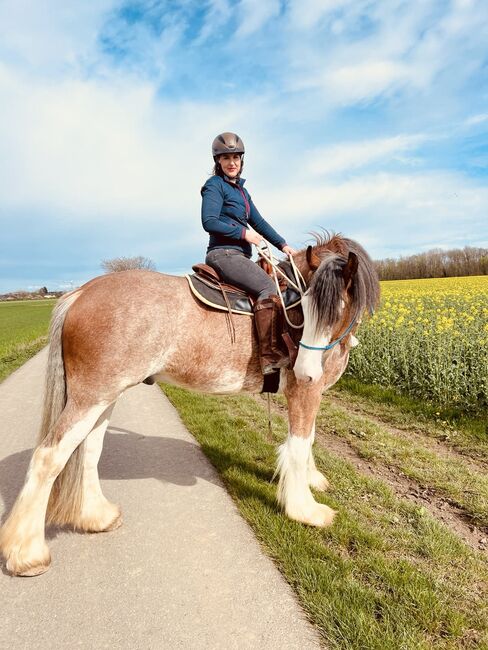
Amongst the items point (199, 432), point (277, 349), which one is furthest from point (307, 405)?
point (199, 432)

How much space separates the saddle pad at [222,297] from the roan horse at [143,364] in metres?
0.07

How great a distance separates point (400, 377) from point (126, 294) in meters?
6.38

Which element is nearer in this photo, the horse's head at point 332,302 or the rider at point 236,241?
the horse's head at point 332,302

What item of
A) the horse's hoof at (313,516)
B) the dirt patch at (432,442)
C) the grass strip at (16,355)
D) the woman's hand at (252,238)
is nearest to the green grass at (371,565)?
the horse's hoof at (313,516)

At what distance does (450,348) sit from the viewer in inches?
299

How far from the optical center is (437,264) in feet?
178

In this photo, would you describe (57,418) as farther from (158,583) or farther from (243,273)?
(243,273)

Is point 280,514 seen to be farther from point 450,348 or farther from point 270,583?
point 450,348

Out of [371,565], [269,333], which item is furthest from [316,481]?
[269,333]

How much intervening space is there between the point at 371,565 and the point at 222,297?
7.83 feet

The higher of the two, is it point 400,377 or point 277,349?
point 277,349

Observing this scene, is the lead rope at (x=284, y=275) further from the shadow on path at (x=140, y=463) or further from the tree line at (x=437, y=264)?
the tree line at (x=437, y=264)

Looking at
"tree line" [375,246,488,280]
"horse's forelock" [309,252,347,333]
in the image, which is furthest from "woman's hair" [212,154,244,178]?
"tree line" [375,246,488,280]

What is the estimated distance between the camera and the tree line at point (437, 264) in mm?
52156
